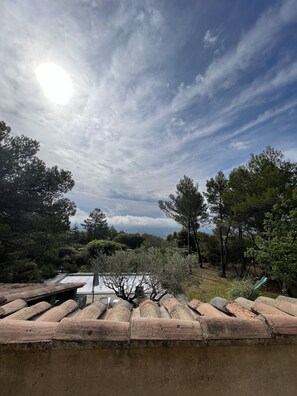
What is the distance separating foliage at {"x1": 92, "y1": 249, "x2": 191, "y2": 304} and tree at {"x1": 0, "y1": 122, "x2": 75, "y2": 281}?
386cm

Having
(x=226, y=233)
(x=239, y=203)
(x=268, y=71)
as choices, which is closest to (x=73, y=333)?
(x=268, y=71)

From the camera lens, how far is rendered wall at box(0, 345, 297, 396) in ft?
4.12

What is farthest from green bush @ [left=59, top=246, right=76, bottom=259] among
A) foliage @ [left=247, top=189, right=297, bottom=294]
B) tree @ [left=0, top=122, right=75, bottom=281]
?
A: foliage @ [left=247, top=189, right=297, bottom=294]

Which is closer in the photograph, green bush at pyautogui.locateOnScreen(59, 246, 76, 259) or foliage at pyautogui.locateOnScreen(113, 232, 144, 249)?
green bush at pyautogui.locateOnScreen(59, 246, 76, 259)

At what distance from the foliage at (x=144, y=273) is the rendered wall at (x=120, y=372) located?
9058 mm

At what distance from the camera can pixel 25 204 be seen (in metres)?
12.2

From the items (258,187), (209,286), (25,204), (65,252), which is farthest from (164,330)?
(65,252)

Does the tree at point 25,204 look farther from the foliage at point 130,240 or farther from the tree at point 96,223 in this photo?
the tree at point 96,223

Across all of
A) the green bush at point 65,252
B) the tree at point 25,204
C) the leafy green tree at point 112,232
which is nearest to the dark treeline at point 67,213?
the tree at point 25,204

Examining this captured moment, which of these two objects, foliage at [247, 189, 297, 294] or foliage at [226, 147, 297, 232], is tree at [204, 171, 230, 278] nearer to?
foliage at [226, 147, 297, 232]

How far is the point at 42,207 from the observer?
12555 millimetres

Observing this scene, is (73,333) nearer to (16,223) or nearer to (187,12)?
Answer: (187,12)

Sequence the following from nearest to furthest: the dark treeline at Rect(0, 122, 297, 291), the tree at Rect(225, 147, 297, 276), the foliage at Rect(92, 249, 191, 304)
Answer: the foliage at Rect(92, 249, 191, 304) < the dark treeline at Rect(0, 122, 297, 291) < the tree at Rect(225, 147, 297, 276)

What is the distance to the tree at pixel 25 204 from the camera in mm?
11773
